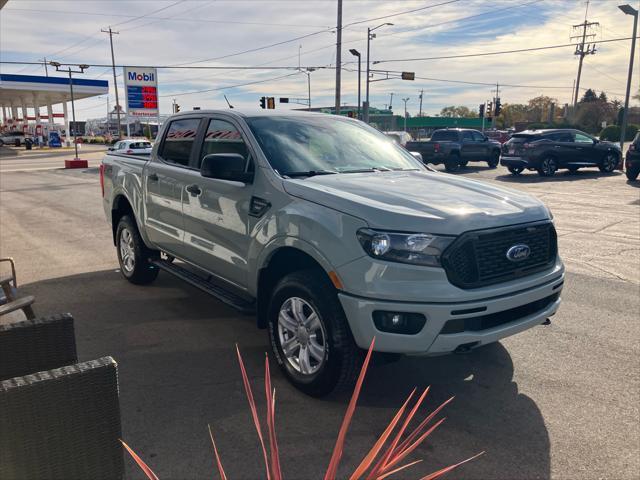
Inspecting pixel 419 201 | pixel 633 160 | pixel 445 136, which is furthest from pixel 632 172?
pixel 419 201

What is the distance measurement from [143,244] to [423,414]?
389 centimetres

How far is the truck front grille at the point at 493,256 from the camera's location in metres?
3.21

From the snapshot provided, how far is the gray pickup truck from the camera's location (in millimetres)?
3191

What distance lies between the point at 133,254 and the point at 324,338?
3.67 meters

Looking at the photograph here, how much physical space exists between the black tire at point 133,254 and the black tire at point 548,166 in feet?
59.5

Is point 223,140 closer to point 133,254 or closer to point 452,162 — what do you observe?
point 133,254

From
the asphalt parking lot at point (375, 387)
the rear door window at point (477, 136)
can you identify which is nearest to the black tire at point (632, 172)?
the rear door window at point (477, 136)

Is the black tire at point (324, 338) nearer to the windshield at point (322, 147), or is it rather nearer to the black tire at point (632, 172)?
the windshield at point (322, 147)

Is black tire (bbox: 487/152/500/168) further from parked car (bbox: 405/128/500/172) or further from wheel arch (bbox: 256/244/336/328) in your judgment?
wheel arch (bbox: 256/244/336/328)

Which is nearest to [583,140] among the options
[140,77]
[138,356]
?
[138,356]

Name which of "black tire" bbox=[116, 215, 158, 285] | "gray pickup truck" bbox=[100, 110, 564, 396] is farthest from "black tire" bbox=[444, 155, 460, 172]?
"gray pickup truck" bbox=[100, 110, 564, 396]

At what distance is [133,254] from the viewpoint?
6375 mm

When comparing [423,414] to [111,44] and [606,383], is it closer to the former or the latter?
[606,383]

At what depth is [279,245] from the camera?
378 cm
